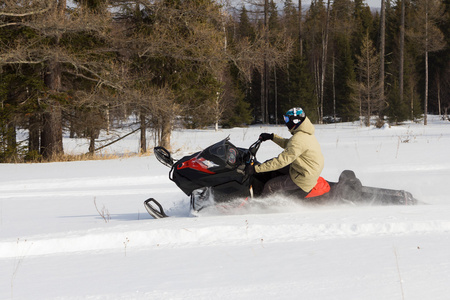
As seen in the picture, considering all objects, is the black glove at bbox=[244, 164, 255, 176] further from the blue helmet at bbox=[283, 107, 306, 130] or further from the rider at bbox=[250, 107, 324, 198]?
the blue helmet at bbox=[283, 107, 306, 130]

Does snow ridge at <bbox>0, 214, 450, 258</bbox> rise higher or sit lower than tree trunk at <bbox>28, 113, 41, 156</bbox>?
lower

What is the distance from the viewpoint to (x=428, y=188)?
7328 mm

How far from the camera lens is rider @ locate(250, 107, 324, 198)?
509 cm

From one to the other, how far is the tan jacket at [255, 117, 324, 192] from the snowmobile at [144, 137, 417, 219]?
7.9 inches

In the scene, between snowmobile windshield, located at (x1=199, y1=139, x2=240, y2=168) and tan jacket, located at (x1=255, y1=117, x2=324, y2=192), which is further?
snowmobile windshield, located at (x1=199, y1=139, x2=240, y2=168)

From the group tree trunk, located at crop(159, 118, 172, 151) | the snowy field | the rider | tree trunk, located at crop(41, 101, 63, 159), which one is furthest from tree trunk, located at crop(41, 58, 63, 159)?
the rider

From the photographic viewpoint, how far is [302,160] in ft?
17.1

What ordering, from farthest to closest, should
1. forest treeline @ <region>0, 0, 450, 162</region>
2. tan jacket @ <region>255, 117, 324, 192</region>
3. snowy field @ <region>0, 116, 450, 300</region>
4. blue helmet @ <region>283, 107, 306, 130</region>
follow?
forest treeline @ <region>0, 0, 450, 162</region> < blue helmet @ <region>283, 107, 306, 130</region> < tan jacket @ <region>255, 117, 324, 192</region> < snowy field @ <region>0, 116, 450, 300</region>

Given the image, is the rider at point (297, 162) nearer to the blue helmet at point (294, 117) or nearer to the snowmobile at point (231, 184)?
the blue helmet at point (294, 117)

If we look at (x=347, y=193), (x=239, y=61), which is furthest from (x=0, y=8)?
(x=347, y=193)

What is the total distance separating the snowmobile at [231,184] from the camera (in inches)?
205

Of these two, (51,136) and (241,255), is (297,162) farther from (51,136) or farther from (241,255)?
(51,136)

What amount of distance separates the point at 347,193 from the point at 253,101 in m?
41.1

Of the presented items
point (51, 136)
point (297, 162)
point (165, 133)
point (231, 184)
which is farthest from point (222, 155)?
point (51, 136)
